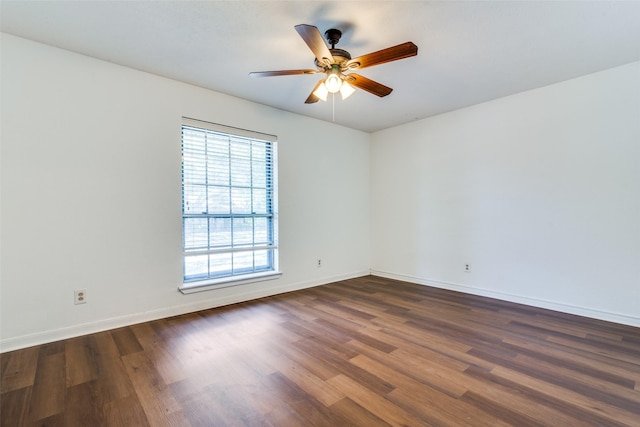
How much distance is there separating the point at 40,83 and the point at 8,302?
5.92 ft

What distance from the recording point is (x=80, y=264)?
2.60 meters

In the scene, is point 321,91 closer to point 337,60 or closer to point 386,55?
point 337,60

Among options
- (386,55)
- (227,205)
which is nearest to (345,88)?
(386,55)

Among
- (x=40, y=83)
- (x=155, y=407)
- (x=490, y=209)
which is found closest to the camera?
(x=155, y=407)

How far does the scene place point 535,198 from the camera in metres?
3.37

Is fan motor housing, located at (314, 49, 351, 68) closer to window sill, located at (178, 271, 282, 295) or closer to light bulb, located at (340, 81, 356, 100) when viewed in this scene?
light bulb, located at (340, 81, 356, 100)

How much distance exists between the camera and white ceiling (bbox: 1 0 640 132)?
2.03 meters

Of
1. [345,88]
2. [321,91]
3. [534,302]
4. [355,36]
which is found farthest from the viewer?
[534,302]

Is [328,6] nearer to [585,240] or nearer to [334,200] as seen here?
[334,200]

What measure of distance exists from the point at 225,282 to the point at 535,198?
3742 millimetres

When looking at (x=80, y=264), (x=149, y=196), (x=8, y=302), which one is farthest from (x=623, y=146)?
(x=8, y=302)

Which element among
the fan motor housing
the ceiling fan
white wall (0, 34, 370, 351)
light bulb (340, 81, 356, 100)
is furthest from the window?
the fan motor housing

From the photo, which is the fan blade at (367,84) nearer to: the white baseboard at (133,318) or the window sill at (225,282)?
the window sill at (225,282)

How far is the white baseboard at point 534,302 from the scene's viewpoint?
112 inches
